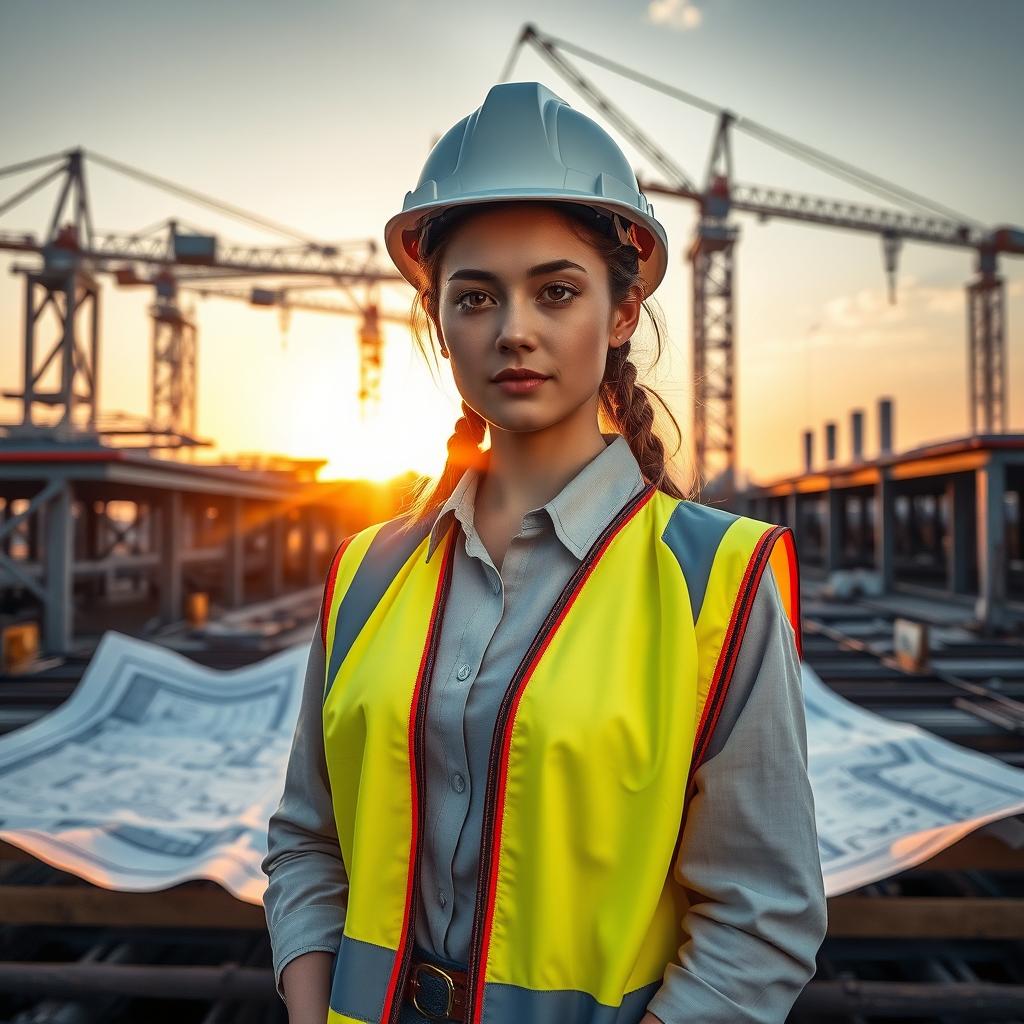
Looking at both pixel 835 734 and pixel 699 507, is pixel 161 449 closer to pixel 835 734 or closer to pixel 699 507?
pixel 835 734

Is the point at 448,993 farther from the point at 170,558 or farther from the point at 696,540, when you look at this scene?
the point at 170,558

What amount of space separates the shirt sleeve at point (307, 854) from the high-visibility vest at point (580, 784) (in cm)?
10

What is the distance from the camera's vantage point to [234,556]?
49.8 ft

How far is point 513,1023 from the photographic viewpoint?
1.01m

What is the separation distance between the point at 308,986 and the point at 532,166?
1294mm

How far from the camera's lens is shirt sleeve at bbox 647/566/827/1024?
96 cm

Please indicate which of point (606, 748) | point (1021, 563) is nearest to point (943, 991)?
point (606, 748)

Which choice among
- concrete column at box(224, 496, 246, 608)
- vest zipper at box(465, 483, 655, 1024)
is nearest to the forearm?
vest zipper at box(465, 483, 655, 1024)

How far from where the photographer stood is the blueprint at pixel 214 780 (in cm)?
294

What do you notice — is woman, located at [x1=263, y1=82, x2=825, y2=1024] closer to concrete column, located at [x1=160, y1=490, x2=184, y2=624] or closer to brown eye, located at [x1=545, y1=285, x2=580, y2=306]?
brown eye, located at [x1=545, y1=285, x2=580, y2=306]

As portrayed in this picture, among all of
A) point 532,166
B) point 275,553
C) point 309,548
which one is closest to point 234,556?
point 275,553

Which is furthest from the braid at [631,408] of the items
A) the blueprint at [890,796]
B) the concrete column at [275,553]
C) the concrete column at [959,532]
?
the concrete column at [275,553]

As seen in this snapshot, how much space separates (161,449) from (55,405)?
6.34m

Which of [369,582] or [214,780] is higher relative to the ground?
[369,582]
